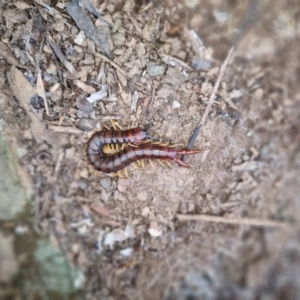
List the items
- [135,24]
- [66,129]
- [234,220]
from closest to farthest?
1. [135,24]
2. [66,129]
3. [234,220]

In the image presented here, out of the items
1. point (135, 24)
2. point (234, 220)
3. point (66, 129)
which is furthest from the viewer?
point (234, 220)

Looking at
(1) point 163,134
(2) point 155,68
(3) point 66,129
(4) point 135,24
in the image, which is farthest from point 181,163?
(4) point 135,24

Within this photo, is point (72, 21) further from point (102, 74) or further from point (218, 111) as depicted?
point (218, 111)

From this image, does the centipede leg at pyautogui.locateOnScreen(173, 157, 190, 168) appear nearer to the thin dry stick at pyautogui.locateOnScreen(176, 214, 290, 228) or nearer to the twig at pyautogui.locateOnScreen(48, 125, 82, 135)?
the thin dry stick at pyautogui.locateOnScreen(176, 214, 290, 228)

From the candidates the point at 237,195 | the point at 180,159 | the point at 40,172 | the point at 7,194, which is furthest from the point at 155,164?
the point at 7,194

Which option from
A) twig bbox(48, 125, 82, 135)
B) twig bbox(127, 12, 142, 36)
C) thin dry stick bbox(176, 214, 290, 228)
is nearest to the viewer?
twig bbox(127, 12, 142, 36)

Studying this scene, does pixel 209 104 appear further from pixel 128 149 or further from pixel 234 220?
pixel 234 220

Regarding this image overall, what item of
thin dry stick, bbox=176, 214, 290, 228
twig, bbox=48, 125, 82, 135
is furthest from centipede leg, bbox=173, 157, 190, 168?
twig, bbox=48, 125, 82, 135
